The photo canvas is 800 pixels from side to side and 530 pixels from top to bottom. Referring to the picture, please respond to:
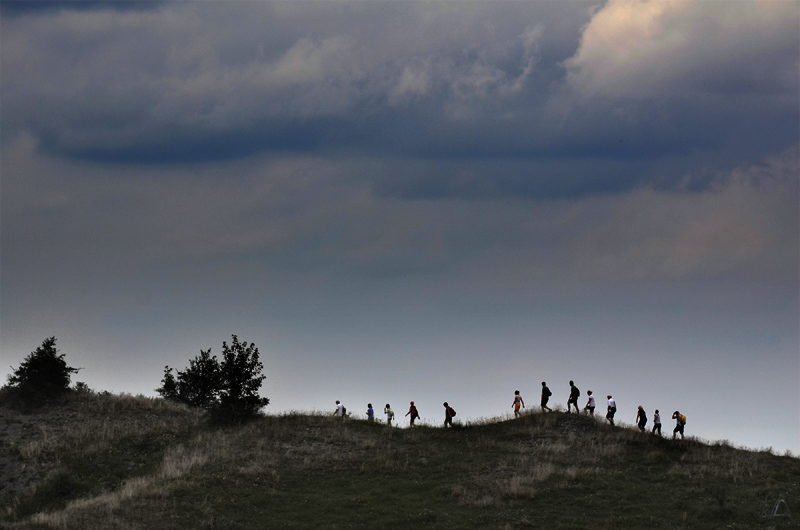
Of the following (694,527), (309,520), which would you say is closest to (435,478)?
(309,520)

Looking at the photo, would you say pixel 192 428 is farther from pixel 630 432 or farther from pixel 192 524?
pixel 630 432

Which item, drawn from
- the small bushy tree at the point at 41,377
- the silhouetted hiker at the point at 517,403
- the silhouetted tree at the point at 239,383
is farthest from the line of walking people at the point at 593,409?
the small bushy tree at the point at 41,377

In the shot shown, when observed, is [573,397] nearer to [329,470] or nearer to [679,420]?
[679,420]

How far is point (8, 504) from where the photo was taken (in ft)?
121

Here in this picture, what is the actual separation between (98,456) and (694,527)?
29.9m

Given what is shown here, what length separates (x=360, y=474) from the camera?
126 ft

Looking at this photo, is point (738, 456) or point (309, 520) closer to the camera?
point (309, 520)

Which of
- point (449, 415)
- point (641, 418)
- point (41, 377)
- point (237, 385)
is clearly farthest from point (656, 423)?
point (41, 377)

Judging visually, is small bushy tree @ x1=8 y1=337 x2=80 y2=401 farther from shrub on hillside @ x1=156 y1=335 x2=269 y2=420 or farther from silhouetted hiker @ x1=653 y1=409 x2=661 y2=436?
silhouetted hiker @ x1=653 y1=409 x2=661 y2=436

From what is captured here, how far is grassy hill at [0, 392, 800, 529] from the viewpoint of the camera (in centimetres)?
3198

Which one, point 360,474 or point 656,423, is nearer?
point 360,474

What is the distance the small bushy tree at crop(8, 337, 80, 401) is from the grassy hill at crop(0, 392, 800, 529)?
1.75 metres

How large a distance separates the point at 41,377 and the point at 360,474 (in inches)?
963

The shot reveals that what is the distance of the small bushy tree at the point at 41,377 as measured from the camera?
163ft
